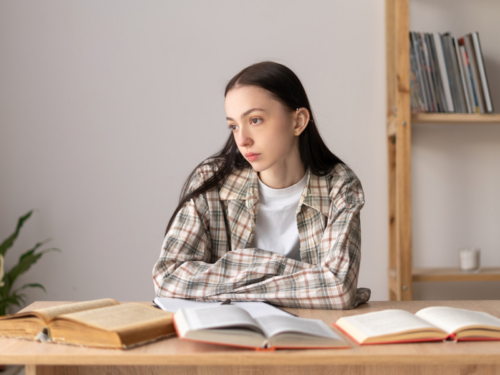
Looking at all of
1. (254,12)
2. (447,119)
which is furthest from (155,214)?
(447,119)

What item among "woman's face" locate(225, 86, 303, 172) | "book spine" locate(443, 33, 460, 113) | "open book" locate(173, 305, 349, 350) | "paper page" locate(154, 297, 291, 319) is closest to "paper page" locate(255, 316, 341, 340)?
"open book" locate(173, 305, 349, 350)

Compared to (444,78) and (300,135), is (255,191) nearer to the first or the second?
(300,135)

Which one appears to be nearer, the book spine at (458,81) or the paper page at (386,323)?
the paper page at (386,323)

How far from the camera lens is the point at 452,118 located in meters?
1.94

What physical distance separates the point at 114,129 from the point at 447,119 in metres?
1.39

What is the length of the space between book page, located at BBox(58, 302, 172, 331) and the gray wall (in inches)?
51.5

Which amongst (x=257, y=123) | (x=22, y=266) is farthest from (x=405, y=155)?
(x=22, y=266)

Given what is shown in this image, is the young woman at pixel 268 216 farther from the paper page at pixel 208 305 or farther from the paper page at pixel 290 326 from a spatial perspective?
the paper page at pixel 290 326

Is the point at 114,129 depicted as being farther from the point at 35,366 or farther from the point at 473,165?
the point at 473,165

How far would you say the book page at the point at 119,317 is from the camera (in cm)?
77

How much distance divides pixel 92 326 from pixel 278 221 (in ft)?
2.52

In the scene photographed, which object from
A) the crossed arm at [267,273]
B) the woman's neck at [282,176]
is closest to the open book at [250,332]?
the crossed arm at [267,273]

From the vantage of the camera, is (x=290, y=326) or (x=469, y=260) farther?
(x=469, y=260)

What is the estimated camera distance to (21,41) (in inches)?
84.4
